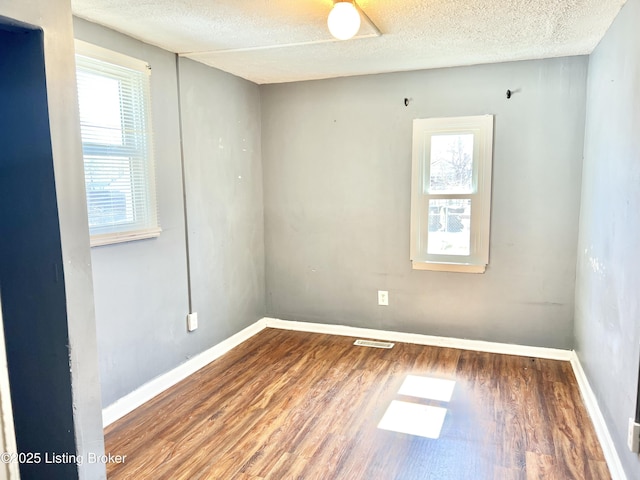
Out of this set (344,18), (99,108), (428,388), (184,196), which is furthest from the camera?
(184,196)

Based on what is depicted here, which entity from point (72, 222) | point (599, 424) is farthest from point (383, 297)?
point (72, 222)

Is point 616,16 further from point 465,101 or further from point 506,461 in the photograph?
point 506,461

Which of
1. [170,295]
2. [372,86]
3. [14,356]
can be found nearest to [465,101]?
[372,86]

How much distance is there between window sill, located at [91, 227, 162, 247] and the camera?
7.79 ft

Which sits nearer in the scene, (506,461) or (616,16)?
(506,461)

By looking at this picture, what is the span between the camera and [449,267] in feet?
11.5

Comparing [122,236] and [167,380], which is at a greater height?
[122,236]

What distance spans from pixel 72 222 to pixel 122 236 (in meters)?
0.87

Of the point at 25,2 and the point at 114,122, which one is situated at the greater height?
the point at 25,2

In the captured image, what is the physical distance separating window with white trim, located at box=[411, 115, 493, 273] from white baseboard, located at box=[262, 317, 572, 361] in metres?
0.57

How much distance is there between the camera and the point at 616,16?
2279 millimetres

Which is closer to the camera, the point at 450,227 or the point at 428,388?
the point at 428,388

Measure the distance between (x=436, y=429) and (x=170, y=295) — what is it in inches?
71.0

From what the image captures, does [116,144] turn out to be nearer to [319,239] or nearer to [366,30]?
[366,30]
